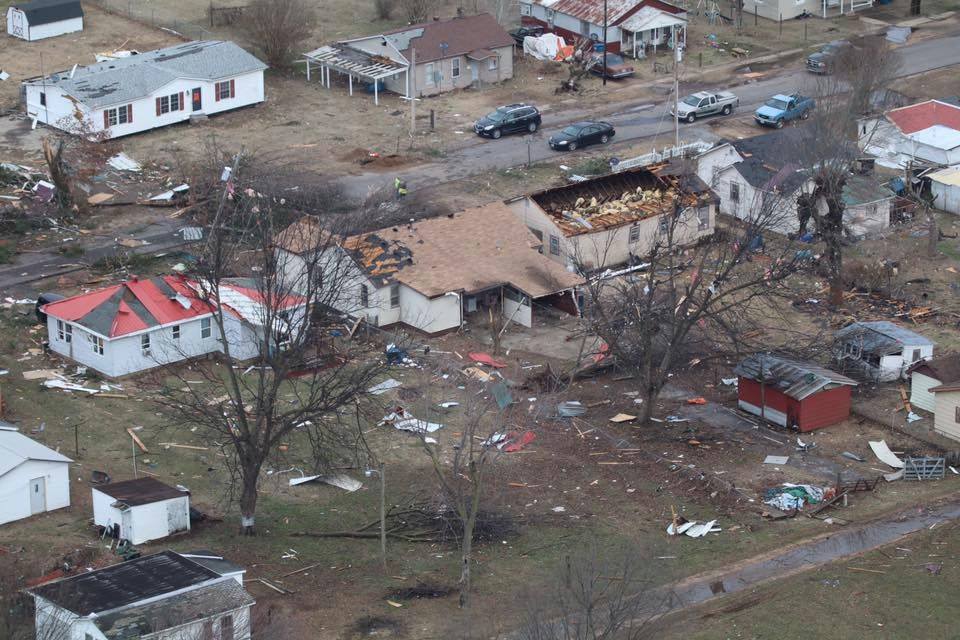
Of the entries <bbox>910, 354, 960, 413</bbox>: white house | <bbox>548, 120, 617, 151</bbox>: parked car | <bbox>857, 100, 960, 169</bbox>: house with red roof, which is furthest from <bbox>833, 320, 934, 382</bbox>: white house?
<bbox>548, 120, 617, 151</bbox>: parked car

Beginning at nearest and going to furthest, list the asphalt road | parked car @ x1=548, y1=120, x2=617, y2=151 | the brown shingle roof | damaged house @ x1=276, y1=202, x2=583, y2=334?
damaged house @ x1=276, y1=202, x2=583, y2=334 → the asphalt road → parked car @ x1=548, y1=120, x2=617, y2=151 → the brown shingle roof

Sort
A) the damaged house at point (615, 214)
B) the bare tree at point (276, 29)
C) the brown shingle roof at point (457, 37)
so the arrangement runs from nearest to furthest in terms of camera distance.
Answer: the damaged house at point (615, 214)
the brown shingle roof at point (457, 37)
the bare tree at point (276, 29)

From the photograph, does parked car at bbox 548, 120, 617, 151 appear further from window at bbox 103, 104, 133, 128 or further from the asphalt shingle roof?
window at bbox 103, 104, 133, 128

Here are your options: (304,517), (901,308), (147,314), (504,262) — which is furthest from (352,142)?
(304,517)

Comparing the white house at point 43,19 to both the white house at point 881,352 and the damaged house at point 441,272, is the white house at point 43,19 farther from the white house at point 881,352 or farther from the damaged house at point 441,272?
the white house at point 881,352

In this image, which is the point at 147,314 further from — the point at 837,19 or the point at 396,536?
the point at 837,19

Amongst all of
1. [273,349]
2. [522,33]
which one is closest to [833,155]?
[273,349]

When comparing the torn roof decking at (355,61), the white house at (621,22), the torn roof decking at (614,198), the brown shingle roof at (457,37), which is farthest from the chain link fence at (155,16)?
the torn roof decking at (614,198)
